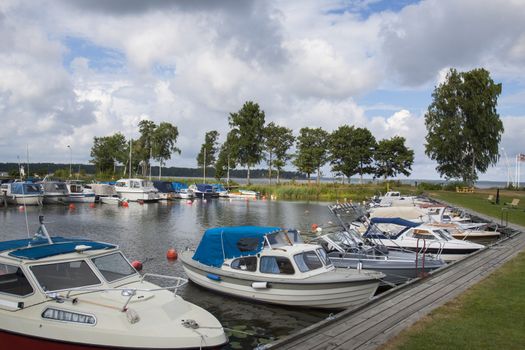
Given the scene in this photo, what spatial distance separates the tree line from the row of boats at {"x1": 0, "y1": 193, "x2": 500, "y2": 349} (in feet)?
248

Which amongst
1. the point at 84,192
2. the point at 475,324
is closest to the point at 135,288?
the point at 475,324

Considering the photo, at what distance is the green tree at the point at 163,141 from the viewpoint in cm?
11388

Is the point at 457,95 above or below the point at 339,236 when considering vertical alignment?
above

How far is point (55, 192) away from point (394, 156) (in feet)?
235

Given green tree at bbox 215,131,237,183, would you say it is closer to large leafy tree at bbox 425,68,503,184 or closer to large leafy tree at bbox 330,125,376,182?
large leafy tree at bbox 330,125,376,182

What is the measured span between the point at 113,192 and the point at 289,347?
6501 cm

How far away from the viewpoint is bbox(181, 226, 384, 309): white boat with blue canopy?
16.1 metres

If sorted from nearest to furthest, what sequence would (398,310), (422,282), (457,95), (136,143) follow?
(398,310)
(422,282)
(457,95)
(136,143)

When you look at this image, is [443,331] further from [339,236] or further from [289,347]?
[339,236]

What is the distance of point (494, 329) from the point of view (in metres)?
11.0

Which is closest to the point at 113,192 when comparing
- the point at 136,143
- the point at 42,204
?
the point at 42,204

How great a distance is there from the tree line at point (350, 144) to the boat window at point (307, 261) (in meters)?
75.1

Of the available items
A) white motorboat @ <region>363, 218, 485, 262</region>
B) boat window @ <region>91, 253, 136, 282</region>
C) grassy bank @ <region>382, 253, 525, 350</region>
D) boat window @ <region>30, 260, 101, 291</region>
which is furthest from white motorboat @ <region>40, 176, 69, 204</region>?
grassy bank @ <region>382, 253, 525, 350</region>

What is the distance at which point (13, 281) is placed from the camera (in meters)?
10.9
